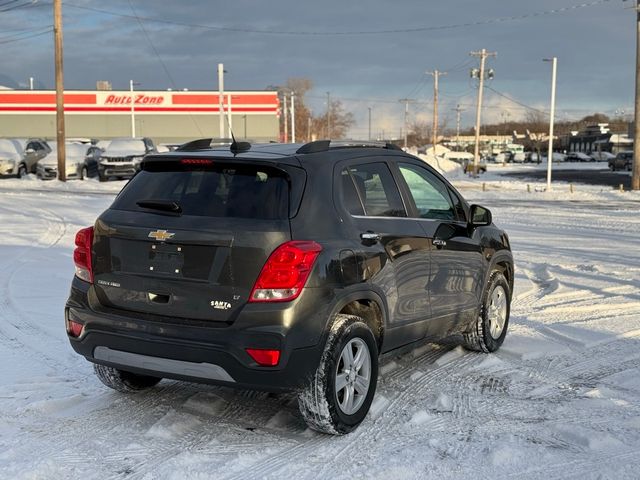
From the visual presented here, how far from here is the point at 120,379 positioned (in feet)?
16.7

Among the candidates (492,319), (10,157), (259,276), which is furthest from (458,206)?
(10,157)

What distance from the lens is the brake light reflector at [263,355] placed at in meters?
4.08

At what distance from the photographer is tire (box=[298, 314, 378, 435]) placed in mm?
4312

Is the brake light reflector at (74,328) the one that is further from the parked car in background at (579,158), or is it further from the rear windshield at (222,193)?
the parked car in background at (579,158)

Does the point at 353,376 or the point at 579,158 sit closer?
the point at 353,376

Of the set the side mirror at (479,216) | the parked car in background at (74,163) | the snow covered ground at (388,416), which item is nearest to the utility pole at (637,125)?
the parked car in background at (74,163)

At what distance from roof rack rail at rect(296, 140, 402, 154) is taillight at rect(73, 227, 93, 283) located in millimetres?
1482

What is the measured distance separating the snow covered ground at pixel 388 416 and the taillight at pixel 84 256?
36.4 inches

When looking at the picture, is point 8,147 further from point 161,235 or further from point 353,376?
point 353,376

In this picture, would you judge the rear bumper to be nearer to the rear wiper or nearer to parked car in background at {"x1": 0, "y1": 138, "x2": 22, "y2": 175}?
the rear wiper

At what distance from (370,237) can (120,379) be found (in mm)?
2017

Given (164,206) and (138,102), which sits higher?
(138,102)

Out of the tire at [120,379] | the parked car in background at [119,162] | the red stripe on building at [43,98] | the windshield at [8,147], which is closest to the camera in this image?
the tire at [120,379]

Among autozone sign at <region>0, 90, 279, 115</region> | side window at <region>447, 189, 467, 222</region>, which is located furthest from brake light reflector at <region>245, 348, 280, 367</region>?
autozone sign at <region>0, 90, 279, 115</region>
